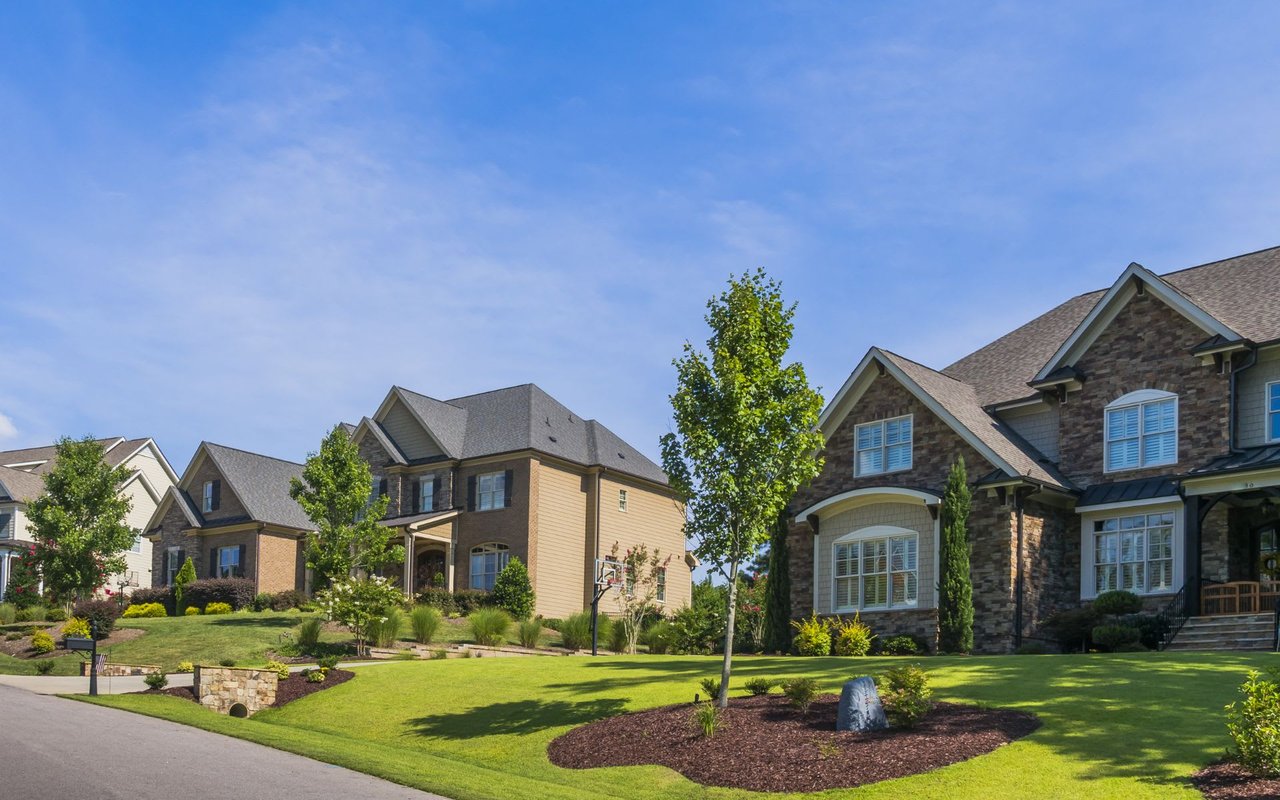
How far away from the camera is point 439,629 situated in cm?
3591

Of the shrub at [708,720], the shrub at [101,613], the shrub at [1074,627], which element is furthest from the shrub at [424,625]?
the shrub at [708,720]

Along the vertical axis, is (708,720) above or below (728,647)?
below

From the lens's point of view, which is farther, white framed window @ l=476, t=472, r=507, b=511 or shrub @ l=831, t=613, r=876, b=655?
white framed window @ l=476, t=472, r=507, b=511

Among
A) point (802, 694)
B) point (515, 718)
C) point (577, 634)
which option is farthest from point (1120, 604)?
point (577, 634)

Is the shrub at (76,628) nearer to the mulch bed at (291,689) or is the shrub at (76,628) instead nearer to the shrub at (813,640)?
the mulch bed at (291,689)

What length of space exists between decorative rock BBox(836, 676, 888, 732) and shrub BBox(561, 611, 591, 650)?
60.3 feet

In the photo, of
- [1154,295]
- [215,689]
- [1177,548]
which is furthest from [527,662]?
[1154,295]

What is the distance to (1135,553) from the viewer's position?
1068 inches

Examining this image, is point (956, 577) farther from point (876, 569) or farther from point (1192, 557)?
point (1192, 557)

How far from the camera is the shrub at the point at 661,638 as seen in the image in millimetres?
31219

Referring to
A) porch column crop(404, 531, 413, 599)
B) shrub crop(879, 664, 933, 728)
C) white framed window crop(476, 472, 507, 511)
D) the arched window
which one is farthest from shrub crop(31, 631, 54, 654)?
shrub crop(879, 664, 933, 728)

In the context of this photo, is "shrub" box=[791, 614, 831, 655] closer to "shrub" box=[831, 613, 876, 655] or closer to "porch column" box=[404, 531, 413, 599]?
"shrub" box=[831, 613, 876, 655]

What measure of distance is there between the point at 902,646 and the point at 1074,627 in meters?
3.74

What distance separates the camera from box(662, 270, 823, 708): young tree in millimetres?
18688
